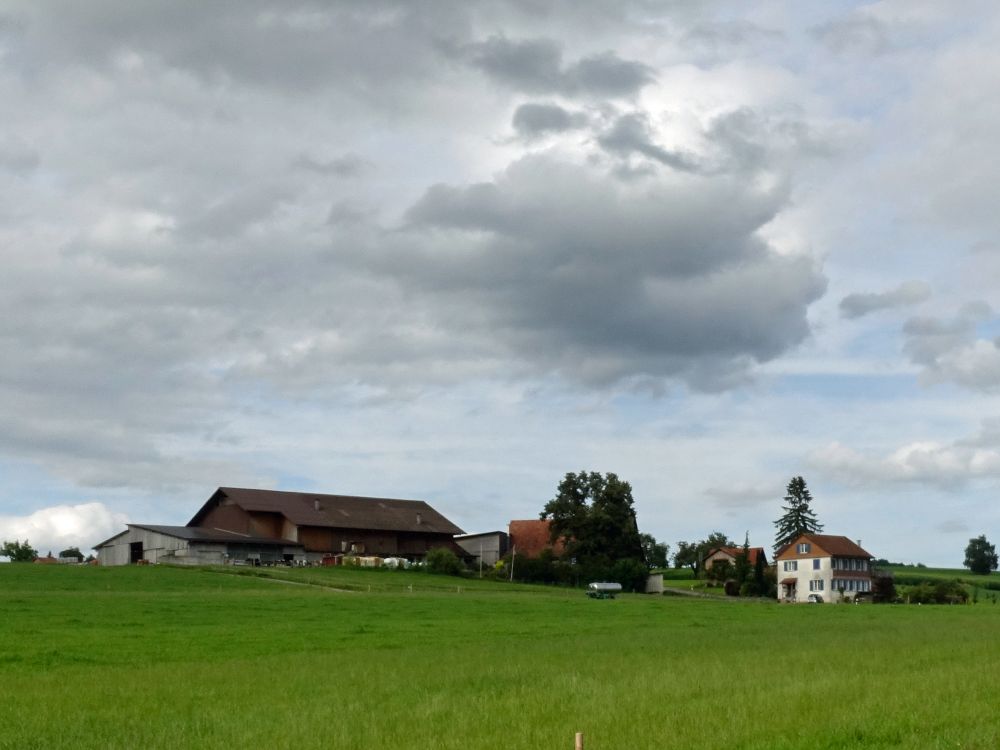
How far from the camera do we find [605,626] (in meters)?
53.8

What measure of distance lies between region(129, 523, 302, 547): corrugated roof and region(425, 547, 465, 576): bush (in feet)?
58.8

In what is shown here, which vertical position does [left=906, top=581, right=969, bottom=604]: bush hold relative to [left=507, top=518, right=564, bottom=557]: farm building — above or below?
below

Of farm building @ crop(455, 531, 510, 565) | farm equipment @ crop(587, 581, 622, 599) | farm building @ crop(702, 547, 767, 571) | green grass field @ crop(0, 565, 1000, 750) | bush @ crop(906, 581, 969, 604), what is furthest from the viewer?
farm building @ crop(702, 547, 767, 571)

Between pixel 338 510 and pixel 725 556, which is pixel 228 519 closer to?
pixel 338 510

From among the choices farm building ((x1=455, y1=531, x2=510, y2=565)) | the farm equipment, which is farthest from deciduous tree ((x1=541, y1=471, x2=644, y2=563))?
the farm equipment

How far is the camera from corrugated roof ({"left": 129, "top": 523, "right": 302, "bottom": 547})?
5032 inches

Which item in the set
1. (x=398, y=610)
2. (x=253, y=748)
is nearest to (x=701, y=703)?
(x=253, y=748)

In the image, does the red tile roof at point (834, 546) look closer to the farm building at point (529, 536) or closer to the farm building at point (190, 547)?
the farm building at point (529, 536)

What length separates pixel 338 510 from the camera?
484 feet

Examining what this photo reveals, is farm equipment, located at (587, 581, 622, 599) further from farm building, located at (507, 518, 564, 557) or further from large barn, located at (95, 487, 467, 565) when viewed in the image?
farm building, located at (507, 518, 564, 557)

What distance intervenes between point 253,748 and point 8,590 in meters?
67.2

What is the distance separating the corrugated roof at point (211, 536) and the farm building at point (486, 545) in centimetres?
2411

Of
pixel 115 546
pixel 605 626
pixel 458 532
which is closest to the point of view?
pixel 605 626

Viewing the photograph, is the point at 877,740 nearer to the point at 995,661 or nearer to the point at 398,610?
the point at 995,661
